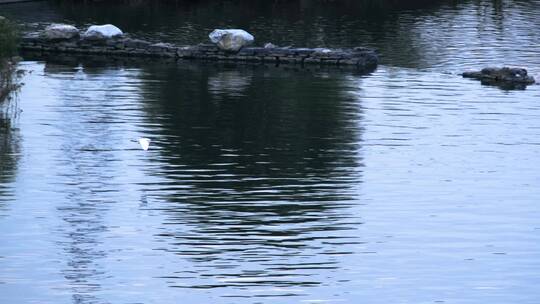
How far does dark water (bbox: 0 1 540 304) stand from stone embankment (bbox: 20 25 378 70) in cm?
132

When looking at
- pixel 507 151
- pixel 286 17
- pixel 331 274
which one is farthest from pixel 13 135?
pixel 286 17

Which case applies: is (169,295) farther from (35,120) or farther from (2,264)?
(35,120)

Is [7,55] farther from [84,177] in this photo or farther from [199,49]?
[199,49]

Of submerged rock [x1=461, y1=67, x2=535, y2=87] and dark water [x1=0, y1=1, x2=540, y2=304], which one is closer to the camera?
dark water [x1=0, y1=1, x2=540, y2=304]

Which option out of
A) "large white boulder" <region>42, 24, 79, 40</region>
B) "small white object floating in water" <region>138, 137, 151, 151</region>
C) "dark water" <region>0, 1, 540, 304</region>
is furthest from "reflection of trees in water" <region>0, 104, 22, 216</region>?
"large white boulder" <region>42, 24, 79, 40</region>

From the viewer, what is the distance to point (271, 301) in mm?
18016

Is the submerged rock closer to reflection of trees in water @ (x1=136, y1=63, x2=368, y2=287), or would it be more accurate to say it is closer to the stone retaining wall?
the stone retaining wall

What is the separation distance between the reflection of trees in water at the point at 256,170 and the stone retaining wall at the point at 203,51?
300cm

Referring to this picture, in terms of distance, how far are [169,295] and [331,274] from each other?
2.62 m

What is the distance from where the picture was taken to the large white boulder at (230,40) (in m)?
48.6

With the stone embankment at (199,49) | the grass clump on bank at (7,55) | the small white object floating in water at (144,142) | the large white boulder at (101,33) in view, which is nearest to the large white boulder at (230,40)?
the stone embankment at (199,49)

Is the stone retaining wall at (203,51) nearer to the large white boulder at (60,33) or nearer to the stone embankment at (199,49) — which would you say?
the stone embankment at (199,49)

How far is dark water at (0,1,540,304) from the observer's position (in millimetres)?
19234

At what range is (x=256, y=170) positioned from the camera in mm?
27688
